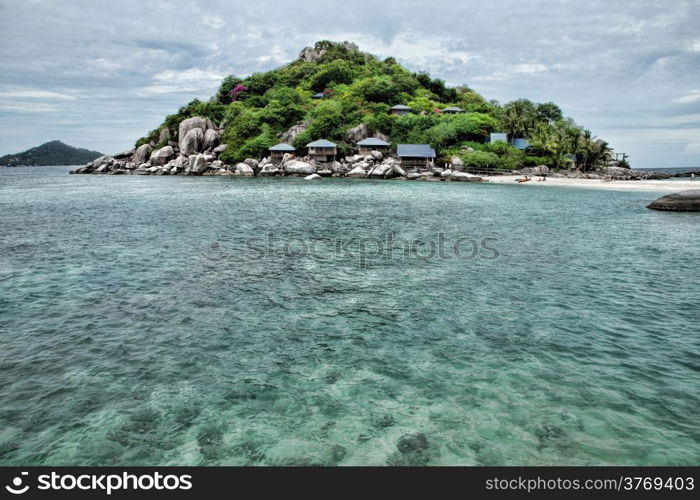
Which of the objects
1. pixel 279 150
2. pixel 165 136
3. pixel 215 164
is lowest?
pixel 215 164

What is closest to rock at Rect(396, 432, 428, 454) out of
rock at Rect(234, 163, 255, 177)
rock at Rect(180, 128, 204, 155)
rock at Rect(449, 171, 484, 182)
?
rock at Rect(449, 171, 484, 182)

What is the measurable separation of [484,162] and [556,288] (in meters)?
68.7

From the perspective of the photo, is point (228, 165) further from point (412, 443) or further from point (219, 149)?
point (412, 443)

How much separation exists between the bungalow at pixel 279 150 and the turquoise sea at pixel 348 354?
65.2 m

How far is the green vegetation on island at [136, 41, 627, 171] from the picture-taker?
81562 mm

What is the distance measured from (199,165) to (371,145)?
38065 mm

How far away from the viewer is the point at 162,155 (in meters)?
91.4

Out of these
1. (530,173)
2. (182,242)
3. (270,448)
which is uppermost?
(530,173)

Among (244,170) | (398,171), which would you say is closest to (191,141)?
(244,170)

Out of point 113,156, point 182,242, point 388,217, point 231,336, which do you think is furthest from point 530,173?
Result: point 113,156

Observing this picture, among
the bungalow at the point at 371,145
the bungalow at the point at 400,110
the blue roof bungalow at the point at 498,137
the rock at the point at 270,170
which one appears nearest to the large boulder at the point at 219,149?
the rock at the point at 270,170

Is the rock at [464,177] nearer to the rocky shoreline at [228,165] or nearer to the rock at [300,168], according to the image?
the rocky shoreline at [228,165]

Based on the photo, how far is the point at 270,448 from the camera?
6105 millimetres
